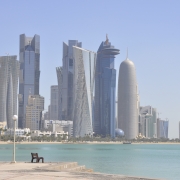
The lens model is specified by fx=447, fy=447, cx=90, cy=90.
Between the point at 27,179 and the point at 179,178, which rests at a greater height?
the point at 27,179

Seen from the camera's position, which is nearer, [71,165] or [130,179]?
[130,179]

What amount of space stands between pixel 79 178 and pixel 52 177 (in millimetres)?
1379

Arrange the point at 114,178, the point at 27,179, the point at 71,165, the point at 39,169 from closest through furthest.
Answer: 1. the point at 27,179
2. the point at 114,178
3. the point at 39,169
4. the point at 71,165

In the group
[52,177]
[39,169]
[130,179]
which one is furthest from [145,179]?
[39,169]

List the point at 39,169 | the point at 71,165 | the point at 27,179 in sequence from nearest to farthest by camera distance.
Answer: the point at 27,179
the point at 39,169
the point at 71,165

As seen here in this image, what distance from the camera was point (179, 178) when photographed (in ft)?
137

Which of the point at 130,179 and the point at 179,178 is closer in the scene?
the point at 130,179

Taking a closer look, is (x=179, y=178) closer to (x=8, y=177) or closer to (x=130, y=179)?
(x=130, y=179)

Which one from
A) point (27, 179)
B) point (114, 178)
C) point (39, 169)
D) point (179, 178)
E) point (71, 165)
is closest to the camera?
point (27, 179)

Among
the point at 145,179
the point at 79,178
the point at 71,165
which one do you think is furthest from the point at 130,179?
the point at 71,165

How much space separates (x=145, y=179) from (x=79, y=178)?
3485 mm

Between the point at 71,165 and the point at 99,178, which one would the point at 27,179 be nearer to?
the point at 99,178

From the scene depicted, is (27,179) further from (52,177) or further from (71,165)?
(71,165)

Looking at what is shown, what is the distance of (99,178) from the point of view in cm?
2320
